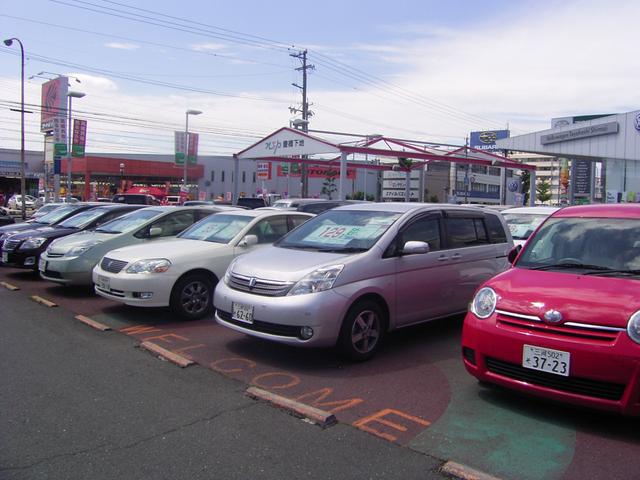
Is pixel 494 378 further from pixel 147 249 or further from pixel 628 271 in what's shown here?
pixel 147 249

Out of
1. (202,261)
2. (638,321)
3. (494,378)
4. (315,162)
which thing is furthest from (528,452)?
(315,162)

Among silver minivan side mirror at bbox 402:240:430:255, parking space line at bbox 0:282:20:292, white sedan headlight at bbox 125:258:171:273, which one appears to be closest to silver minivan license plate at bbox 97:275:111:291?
white sedan headlight at bbox 125:258:171:273

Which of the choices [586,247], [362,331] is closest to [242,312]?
[362,331]

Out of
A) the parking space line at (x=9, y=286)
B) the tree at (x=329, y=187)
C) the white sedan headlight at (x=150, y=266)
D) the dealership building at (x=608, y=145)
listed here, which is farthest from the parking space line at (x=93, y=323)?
the tree at (x=329, y=187)

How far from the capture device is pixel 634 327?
3771 millimetres

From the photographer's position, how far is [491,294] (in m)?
4.58

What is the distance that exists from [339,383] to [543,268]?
2.14 m

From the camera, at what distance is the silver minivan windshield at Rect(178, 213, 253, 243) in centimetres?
829

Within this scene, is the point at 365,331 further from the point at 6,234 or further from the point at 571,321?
the point at 6,234

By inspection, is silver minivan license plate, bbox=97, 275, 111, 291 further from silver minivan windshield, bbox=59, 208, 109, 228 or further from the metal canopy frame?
the metal canopy frame

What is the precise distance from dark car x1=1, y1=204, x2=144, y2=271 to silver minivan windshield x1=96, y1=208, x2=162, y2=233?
4.23ft

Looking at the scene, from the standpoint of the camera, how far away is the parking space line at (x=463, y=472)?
10.9 ft

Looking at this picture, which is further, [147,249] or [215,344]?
[147,249]

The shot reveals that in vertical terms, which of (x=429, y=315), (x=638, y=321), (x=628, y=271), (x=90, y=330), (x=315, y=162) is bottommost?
(x=90, y=330)
